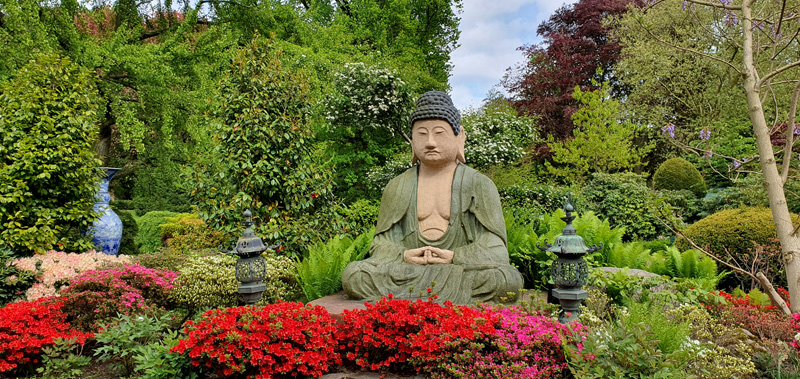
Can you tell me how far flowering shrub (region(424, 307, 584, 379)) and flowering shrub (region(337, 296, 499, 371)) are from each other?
78mm

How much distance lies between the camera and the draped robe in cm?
438

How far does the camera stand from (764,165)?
145 inches

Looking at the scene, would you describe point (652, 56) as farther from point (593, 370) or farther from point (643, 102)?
point (593, 370)

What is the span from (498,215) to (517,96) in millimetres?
A: 17255

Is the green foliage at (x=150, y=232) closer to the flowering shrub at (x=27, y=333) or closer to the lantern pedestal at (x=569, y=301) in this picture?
the flowering shrub at (x=27, y=333)

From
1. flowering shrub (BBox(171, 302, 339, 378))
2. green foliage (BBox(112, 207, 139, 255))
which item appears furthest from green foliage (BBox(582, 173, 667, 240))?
green foliage (BBox(112, 207, 139, 255))

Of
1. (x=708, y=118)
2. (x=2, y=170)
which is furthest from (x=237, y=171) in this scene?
(x=708, y=118)

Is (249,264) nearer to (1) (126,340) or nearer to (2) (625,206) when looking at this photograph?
(1) (126,340)

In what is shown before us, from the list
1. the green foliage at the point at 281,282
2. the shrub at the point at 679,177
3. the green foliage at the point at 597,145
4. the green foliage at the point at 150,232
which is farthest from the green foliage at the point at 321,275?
the shrub at the point at 679,177

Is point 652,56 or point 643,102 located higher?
point 652,56

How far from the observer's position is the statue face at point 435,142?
4996 millimetres

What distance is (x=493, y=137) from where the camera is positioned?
400 inches

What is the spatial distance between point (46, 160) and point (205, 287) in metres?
3.19

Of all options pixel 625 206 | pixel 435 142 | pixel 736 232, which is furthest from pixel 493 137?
pixel 435 142
